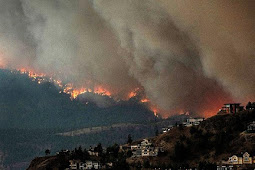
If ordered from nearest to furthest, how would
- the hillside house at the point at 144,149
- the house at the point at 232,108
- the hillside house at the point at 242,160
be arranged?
the hillside house at the point at 242,160 → the hillside house at the point at 144,149 → the house at the point at 232,108

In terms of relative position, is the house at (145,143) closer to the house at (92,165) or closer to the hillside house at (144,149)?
the hillside house at (144,149)

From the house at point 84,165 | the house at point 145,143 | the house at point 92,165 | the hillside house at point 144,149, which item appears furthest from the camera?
the house at point 145,143

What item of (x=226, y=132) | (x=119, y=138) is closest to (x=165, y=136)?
(x=226, y=132)

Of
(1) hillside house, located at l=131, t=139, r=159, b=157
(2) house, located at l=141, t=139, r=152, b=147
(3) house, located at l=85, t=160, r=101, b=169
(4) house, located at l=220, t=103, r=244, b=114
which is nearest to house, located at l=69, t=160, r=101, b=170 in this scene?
(3) house, located at l=85, t=160, r=101, b=169

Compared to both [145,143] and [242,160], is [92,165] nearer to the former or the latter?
[145,143]

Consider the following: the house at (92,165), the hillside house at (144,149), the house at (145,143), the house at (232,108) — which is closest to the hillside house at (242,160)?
the hillside house at (144,149)

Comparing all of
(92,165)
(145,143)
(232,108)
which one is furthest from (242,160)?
(92,165)

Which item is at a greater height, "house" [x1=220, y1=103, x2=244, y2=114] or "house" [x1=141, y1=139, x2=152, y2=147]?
"house" [x1=220, y1=103, x2=244, y2=114]

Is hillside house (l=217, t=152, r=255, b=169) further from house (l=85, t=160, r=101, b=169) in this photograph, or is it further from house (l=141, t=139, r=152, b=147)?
house (l=85, t=160, r=101, b=169)

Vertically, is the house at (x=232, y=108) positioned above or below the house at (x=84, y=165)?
above

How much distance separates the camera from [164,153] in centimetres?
10425

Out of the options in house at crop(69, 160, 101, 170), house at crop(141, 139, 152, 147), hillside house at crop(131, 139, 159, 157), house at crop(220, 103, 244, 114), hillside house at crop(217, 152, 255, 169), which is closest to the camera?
hillside house at crop(217, 152, 255, 169)

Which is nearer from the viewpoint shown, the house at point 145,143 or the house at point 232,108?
the house at point 232,108

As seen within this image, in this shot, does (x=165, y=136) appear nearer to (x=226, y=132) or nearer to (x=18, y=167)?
(x=226, y=132)
